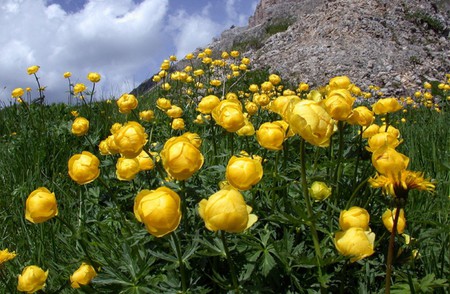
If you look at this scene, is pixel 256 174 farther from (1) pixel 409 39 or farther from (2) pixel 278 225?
(1) pixel 409 39

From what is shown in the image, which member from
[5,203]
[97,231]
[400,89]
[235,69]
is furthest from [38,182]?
[400,89]

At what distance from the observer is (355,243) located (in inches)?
38.5

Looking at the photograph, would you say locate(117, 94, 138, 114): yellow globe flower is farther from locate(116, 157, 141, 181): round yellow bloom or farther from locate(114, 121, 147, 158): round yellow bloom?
locate(114, 121, 147, 158): round yellow bloom

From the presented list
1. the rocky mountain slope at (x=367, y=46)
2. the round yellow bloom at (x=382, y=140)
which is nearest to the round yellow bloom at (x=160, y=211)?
the round yellow bloom at (x=382, y=140)

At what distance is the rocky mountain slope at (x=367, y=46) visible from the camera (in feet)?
23.0

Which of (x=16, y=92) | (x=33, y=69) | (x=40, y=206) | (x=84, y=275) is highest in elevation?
(x=33, y=69)

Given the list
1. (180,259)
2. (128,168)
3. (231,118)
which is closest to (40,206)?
(128,168)

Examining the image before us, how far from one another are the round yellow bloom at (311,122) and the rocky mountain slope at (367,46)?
19.2 feet

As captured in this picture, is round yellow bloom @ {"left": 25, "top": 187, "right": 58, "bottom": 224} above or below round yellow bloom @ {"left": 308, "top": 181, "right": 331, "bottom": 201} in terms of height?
above

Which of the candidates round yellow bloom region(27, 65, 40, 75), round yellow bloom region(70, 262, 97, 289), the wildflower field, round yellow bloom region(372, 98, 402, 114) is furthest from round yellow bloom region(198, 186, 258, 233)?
round yellow bloom region(27, 65, 40, 75)

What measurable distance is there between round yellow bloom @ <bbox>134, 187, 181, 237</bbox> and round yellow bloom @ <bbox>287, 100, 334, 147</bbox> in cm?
32

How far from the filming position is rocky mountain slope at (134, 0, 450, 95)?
7000mm

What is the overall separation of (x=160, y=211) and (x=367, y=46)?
24.4 feet

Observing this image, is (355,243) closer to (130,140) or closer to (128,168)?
(130,140)
